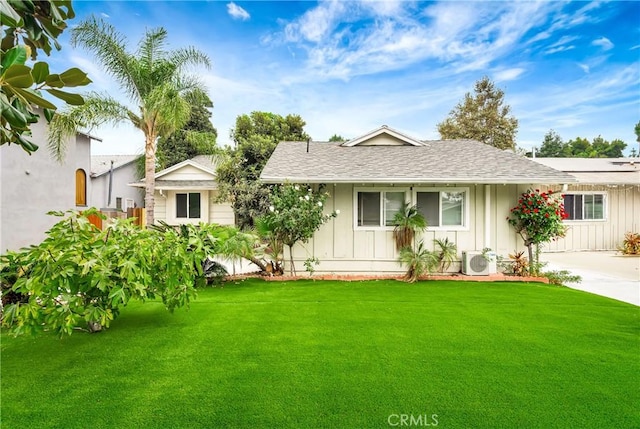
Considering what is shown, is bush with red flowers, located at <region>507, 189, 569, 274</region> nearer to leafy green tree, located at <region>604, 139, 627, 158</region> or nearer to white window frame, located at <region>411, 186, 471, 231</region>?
white window frame, located at <region>411, 186, 471, 231</region>

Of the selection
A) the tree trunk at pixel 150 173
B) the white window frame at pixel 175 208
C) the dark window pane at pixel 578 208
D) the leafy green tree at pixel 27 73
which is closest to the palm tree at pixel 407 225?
the leafy green tree at pixel 27 73

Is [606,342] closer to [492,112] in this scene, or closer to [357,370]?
[357,370]

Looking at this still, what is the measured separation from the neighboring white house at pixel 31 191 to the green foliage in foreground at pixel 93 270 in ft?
17.9

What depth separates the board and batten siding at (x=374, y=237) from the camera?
908 centimetres

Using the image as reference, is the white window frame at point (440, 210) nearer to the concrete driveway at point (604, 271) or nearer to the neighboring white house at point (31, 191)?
the concrete driveway at point (604, 271)

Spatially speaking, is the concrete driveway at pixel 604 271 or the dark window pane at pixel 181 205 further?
the dark window pane at pixel 181 205

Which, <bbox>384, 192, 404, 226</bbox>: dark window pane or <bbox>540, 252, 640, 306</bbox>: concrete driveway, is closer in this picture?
<bbox>540, 252, 640, 306</bbox>: concrete driveway

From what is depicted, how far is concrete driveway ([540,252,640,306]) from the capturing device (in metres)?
7.23

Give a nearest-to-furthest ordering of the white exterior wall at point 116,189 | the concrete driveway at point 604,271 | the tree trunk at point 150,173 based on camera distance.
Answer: the concrete driveway at point 604,271 → the tree trunk at point 150,173 → the white exterior wall at point 116,189

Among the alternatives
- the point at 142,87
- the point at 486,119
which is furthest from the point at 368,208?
the point at 486,119

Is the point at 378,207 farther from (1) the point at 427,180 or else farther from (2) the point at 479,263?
(2) the point at 479,263

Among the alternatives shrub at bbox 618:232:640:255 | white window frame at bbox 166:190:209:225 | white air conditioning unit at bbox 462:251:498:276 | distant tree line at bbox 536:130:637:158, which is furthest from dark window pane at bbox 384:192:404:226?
distant tree line at bbox 536:130:637:158

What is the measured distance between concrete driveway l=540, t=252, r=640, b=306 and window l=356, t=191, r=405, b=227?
4574 millimetres

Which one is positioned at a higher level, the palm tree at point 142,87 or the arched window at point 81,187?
the palm tree at point 142,87
